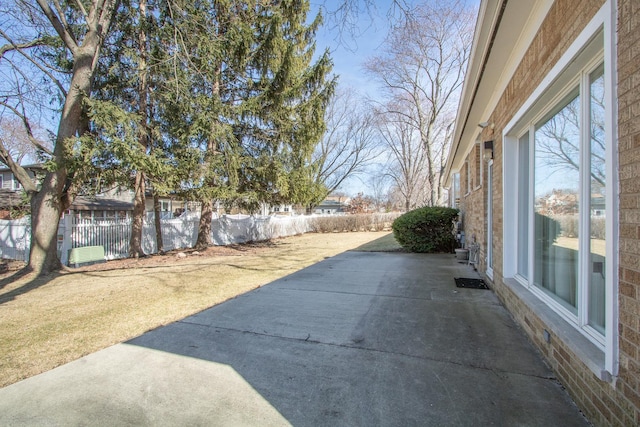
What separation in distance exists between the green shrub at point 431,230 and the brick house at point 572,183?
6267mm

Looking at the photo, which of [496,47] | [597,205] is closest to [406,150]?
[496,47]

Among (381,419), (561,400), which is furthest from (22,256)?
(561,400)

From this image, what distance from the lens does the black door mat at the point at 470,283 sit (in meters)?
5.90

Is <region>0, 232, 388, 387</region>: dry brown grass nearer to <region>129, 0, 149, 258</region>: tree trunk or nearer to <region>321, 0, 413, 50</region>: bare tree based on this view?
<region>129, 0, 149, 258</region>: tree trunk

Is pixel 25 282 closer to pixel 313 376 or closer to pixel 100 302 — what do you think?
pixel 100 302

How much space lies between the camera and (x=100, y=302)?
5422 mm

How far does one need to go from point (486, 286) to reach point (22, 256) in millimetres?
14068

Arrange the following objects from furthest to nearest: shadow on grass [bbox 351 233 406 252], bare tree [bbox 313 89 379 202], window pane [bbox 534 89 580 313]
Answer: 1. bare tree [bbox 313 89 379 202]
2. shadow on grass [bbox 351 233 406 252]
3. window pane [bbox 534 89 580 313]

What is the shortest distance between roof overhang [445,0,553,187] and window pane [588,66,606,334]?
3.94ft

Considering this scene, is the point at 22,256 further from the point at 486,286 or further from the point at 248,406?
the point at 486,286

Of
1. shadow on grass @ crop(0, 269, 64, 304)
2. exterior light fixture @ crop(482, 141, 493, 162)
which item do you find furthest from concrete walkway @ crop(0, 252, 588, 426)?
shadow on grass @ crop(0, 269, 64, 304)

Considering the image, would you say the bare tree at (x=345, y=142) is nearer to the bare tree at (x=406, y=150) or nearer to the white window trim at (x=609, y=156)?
the bare tree at (x=406, y=150)

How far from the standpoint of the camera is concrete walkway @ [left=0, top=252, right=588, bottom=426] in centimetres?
226

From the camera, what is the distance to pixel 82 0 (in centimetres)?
917
